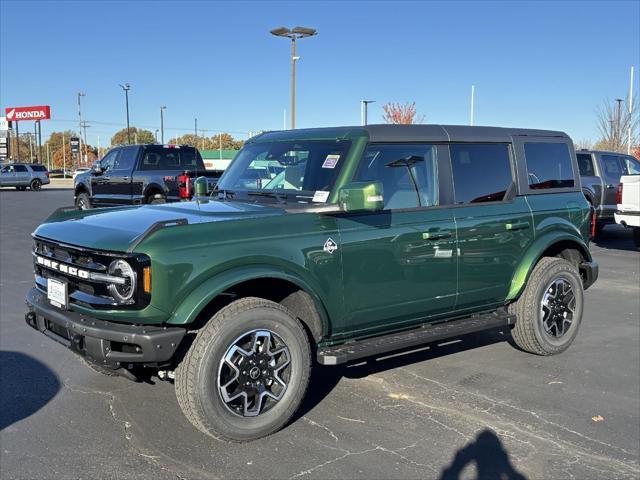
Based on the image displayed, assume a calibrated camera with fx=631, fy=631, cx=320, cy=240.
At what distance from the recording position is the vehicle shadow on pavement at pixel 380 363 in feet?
15.6

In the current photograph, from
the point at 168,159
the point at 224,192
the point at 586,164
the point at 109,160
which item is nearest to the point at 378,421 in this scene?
the point at 224,192

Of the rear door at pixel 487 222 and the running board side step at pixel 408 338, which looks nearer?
the running board side step at pixel 408 338

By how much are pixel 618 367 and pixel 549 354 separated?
1.87ft

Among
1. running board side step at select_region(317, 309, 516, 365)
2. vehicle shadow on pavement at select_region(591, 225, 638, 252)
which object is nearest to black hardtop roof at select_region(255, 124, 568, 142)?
running board side step at select_region(317, 309, 516, 365)

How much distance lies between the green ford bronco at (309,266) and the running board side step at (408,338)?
16 mm

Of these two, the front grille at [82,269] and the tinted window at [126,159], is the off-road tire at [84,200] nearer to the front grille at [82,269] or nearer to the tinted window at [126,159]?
the tinted window at [126,159]

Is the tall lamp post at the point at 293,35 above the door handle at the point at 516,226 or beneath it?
above

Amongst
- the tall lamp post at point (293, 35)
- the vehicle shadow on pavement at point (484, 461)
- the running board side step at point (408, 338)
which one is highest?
the tall lamp post at point (293, 35)

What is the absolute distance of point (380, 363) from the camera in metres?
5.46

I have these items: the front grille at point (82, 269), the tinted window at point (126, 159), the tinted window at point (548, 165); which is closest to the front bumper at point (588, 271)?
the tinted window at point (548, 165)

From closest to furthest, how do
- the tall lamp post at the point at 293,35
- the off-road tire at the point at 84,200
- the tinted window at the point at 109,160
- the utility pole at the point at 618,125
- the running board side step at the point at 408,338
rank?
the running board side step at the point at 408,338, the tinted window at the point at 109,160, the off-road tire at the point at 84,200, the tall lamp post at the point at 293,35, the utility pole at the point at 618,125

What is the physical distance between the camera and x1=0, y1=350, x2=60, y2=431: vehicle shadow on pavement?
14.1 ft

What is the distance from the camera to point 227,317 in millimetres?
3781

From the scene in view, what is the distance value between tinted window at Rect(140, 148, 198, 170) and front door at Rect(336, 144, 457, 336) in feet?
39.2
